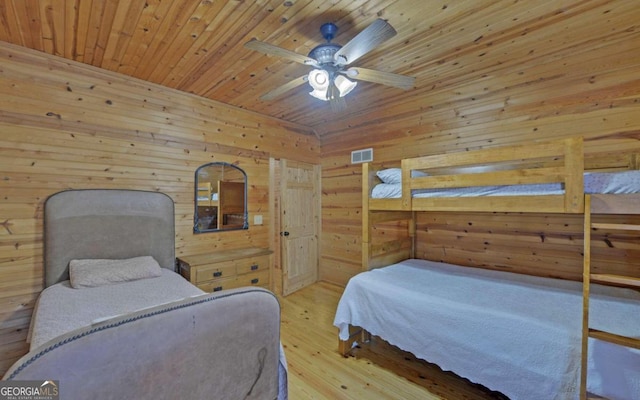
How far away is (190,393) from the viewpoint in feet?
3.47

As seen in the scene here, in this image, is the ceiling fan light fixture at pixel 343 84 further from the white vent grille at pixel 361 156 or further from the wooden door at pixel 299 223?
the wooden door at pixel 299 223

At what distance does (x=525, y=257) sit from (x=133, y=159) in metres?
3.98

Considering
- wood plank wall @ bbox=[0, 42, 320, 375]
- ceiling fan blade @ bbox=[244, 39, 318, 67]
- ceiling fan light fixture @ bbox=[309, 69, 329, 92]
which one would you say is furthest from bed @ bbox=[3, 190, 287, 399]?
ceiling fan light fixture @ bbox=[309, 69, 329, 92]

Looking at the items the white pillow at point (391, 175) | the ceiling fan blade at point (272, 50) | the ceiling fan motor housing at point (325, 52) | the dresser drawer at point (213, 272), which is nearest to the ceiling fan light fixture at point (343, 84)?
the ceiling fan motor housing at point (325, 52)

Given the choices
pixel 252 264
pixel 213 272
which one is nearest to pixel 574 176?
pixel 252 264

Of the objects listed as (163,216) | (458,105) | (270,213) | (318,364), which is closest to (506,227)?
(458,105)

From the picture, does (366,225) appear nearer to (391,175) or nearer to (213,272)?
(391,175)

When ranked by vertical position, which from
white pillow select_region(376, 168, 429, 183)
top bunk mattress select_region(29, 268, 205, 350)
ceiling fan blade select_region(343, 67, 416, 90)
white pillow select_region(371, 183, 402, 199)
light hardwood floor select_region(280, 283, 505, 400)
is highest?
ceiling fan blade select_region(343, 67, 416, 90)

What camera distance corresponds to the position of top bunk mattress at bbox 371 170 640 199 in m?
1.43

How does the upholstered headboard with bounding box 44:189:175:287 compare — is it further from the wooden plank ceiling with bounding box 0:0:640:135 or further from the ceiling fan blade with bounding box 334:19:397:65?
the ceiling fan blade with bounding box 334:19:397:65

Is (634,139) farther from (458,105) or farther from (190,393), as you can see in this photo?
(190,393)

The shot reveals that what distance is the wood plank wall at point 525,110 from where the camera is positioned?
206 centimetres

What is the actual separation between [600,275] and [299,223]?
3.28m

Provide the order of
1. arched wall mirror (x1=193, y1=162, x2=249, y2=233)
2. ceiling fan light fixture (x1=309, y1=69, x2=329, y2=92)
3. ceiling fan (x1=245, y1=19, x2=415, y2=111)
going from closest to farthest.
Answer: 1. ceiling fan (x1=245, y1=19, x2=415, y2=111)
2. ceiling fan light fixture (x1=309, y1=69, x2=329, y2=92)
3. arched wall mirror (x1=193, y1=162, x2=249, y2=233)
